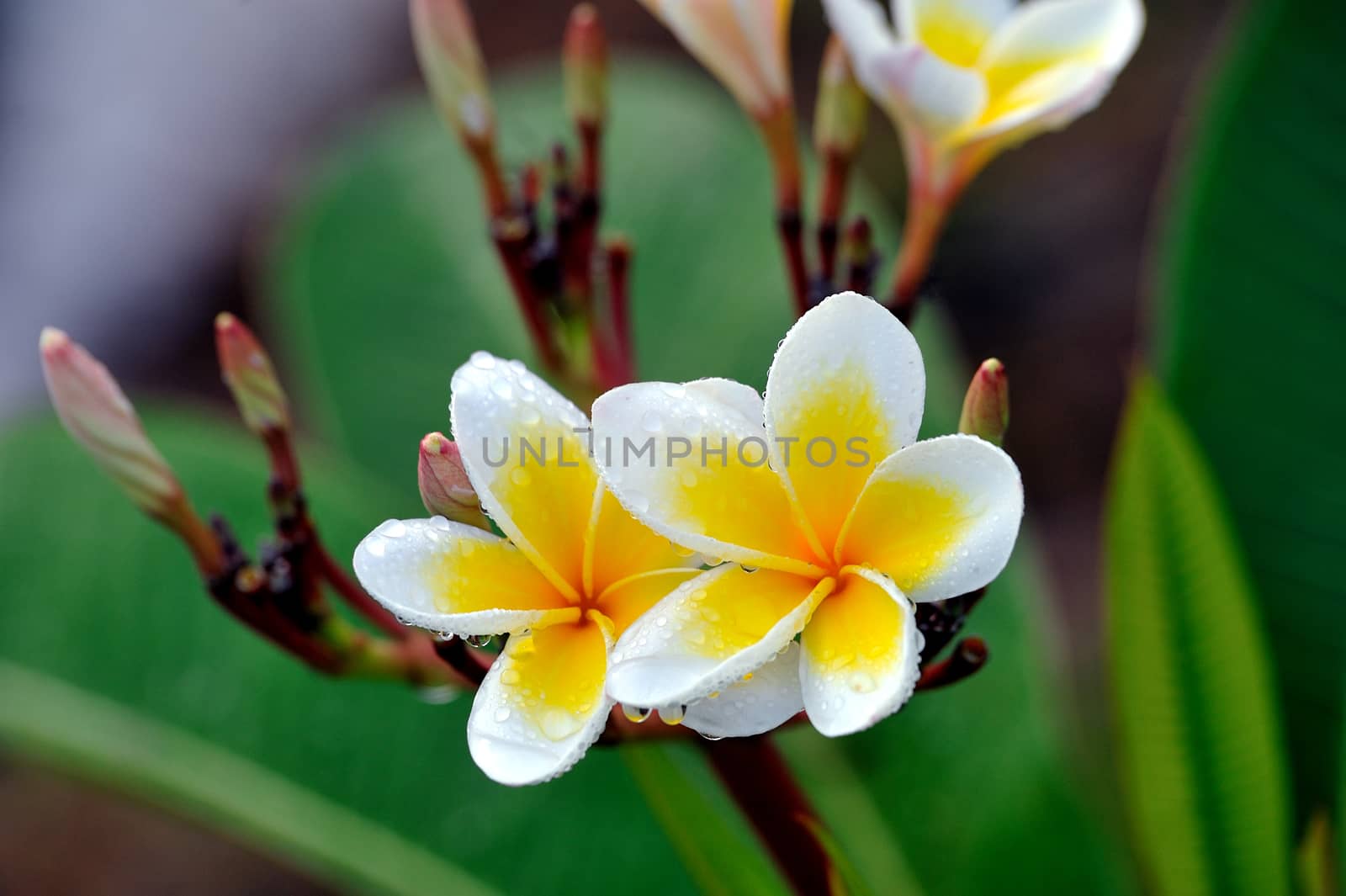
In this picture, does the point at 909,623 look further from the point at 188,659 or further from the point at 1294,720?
the point at 188,659

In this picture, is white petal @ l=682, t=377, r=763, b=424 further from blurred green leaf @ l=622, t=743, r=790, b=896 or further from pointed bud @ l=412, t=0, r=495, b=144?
pointed bud @ l=412, t=0, r=495, b=144

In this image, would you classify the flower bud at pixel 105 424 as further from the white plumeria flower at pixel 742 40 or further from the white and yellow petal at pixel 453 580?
the white plumeria flower at pixel 742 40

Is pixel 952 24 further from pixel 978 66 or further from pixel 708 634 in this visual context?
pixel 708 634

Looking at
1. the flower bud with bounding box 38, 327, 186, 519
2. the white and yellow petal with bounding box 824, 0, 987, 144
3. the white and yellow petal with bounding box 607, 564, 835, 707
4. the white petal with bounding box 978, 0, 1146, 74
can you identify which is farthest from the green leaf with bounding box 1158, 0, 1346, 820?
the flower bud with bounding box 38, 327, 186, 519

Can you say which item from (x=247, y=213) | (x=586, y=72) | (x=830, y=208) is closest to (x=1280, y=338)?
(x=830, y=208)

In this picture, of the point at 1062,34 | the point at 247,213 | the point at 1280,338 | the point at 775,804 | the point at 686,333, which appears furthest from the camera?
the point at 247,213

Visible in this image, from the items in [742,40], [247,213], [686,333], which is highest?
[742,40]
